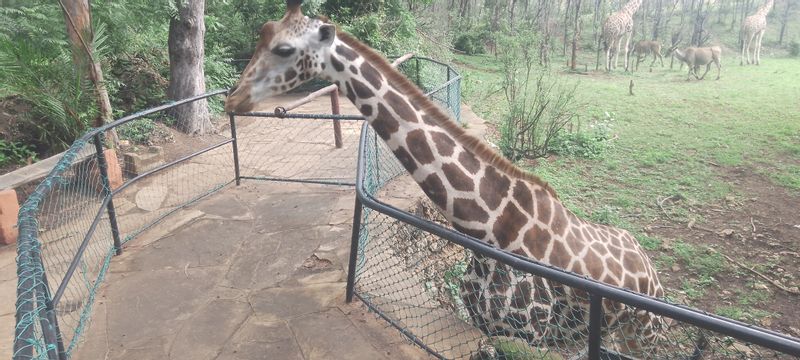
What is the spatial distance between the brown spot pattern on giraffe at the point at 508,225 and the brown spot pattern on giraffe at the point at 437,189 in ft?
1.00

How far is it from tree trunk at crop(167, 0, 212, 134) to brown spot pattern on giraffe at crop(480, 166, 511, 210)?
19.1 feet

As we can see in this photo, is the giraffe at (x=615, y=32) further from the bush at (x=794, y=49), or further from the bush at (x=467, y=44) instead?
the bush at (x=794, y=49)

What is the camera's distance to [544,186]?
289 centimetres

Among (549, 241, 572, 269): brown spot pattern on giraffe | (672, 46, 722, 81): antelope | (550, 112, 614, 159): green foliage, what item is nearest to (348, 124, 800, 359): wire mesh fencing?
(549, 241, 572, 269): brown spot pattern on giraffe

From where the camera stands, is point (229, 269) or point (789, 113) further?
point (789, 113)

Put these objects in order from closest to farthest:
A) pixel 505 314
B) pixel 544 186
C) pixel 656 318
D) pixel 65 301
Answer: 1. pixel 505 314
2. pixel 544 186
3. pixel 656 318
4. pixel 65 301

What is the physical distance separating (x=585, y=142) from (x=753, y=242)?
321cm

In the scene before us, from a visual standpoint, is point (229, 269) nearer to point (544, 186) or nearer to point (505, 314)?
point (505, 314)

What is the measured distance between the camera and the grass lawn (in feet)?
15.3

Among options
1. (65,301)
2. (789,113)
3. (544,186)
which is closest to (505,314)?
(544,186)

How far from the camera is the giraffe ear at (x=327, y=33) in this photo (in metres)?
2.70

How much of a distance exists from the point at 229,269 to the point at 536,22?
18.6 metres

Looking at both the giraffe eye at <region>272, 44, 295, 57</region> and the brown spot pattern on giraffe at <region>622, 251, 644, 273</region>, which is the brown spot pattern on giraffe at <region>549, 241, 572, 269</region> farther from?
the giraffe eye at <region>272, 44, 295, 57</region>

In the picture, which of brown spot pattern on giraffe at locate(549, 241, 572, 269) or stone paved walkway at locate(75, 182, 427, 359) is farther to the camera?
stone paved walkway at locate(75, 182, 427, 359)
